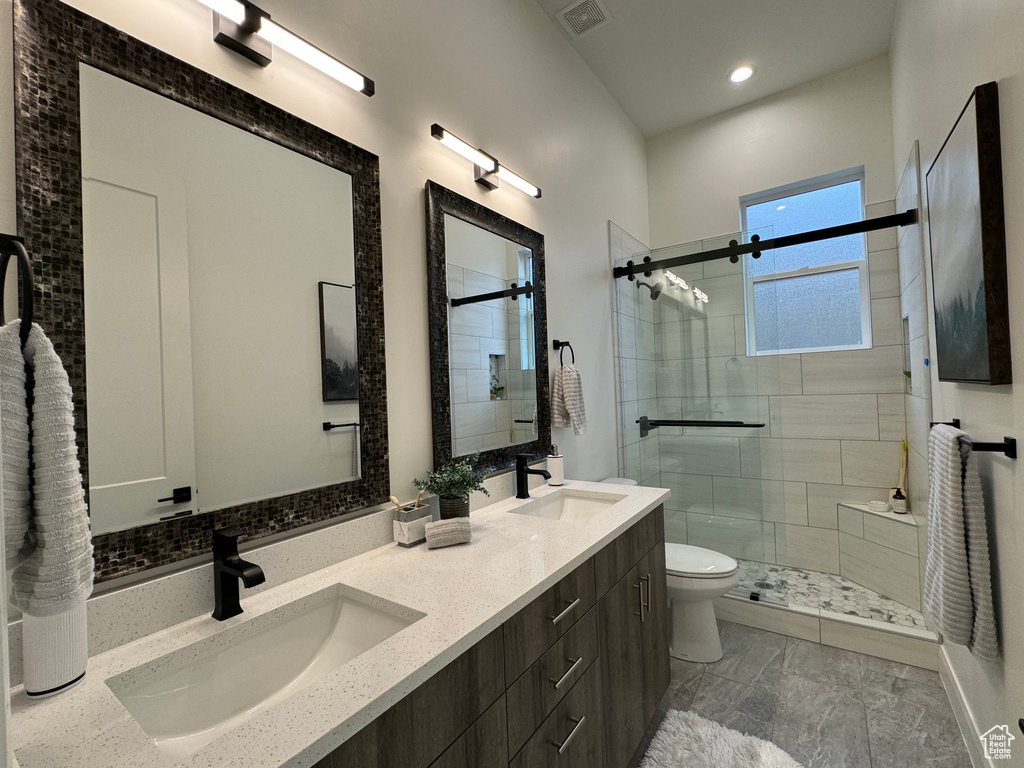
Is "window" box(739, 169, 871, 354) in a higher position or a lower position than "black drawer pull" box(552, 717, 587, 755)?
higher

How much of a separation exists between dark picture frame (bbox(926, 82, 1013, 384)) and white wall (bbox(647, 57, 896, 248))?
1542 mm

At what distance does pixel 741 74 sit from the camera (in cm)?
292

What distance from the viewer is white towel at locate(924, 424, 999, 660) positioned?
51.4 inches

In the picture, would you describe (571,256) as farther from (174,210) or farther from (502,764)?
(502,764)

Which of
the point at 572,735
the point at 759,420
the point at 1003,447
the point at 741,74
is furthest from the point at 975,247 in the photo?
the point at 741,74

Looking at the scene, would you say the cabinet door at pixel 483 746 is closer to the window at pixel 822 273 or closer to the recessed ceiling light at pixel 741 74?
the window at pixel 822 273

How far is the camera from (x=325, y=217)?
133 cm

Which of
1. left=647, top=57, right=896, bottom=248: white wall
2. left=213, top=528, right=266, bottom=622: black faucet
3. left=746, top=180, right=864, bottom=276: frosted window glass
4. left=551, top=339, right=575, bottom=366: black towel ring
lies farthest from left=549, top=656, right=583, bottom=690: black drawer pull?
left=647, top=57, right=896, bottom=248: white wall

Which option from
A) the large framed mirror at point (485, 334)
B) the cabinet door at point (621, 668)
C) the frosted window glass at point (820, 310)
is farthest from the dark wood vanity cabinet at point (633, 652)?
the frosted window glass at point (820, 310)

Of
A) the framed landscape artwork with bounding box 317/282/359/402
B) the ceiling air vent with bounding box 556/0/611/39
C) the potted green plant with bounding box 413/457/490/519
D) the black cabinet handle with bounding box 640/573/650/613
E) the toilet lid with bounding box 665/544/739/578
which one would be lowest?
the toilet lid with bounding box 665/544/739/578

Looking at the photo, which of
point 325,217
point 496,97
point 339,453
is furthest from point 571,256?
point 339,453

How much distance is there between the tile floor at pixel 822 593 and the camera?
2424mm

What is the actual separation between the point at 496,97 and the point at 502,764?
2.21 meters

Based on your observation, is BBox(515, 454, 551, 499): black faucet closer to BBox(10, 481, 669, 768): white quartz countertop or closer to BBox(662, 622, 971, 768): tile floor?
BBox(10, 481, 669, 768): white quartz countertop
